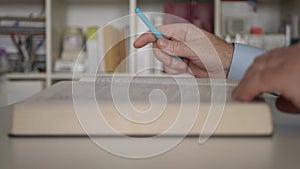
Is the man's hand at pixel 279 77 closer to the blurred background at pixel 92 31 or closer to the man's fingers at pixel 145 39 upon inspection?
the man's fingers at pixel 145 39

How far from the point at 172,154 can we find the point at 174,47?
336 millimetres

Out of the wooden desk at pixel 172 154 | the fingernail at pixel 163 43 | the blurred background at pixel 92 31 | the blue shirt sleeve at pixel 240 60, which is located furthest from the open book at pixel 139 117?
the blurred background at pixel 92 31

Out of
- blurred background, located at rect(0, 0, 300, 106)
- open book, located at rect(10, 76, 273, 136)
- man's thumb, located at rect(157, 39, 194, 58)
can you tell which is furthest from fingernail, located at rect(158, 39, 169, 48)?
blurred background, located at rect(0, 0, 300, 106)

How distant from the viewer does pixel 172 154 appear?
41cm

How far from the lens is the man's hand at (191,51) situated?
73 centimetres

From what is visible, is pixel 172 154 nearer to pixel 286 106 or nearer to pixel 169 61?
pixel 286 106

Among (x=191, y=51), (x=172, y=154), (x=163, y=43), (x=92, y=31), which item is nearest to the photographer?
(x=172, y=154)

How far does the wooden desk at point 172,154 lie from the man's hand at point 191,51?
0.28 m

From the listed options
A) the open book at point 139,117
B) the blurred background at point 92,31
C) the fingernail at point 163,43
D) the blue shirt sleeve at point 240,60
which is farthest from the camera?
the blurred background at point 92,31

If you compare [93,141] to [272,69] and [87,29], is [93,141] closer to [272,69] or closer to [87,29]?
[272,69]

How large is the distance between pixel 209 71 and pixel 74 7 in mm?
1777

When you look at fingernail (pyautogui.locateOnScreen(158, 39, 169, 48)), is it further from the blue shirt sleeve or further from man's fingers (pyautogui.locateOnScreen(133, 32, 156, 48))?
the blue shirt sleeve

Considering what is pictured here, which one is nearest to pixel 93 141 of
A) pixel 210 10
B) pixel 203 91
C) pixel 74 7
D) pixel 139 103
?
pixel 139 103

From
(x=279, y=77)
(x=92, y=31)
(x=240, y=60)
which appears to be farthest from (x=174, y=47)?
(x=92, y=31)
